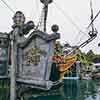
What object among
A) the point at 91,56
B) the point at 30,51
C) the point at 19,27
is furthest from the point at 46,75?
the point at 91,56

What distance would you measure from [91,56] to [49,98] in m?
50.7

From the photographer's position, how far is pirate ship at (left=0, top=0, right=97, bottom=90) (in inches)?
473

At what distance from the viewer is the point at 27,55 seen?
12.6m

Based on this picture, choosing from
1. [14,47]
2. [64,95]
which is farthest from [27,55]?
[64,95]

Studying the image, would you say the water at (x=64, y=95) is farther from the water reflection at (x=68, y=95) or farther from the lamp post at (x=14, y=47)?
the lamp post at (x=14, y=47)

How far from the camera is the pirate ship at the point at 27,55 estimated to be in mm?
12008

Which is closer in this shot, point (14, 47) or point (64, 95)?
point (14, 47)

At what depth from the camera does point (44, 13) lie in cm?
1983

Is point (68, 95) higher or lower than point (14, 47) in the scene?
lower

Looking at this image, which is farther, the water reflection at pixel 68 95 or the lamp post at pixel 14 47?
the water reflection at pixel 68 95

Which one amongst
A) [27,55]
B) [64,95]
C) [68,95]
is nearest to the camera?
[27,55]

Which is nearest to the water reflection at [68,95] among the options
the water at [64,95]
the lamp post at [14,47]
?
the water at [64,95]

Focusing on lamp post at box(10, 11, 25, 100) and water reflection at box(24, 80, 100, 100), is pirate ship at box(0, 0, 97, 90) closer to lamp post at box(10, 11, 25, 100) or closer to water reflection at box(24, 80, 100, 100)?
lamp post at box(10, 11, 25, 100)

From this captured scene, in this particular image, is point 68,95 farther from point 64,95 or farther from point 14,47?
point 14,47
